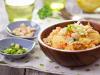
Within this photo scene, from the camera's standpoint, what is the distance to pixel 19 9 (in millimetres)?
1162

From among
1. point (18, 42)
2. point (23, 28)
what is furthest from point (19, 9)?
point (18, 42)

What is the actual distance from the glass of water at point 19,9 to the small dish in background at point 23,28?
53 millimetres

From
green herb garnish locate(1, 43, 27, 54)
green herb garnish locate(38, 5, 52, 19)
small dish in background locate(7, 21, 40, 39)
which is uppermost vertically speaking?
green herb garnish locate(38, 5, 52, 19)

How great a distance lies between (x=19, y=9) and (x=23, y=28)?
0.33ft

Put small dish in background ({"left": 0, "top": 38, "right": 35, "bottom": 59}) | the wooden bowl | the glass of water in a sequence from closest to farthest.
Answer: the wooden bowl, small dish in background ({"left": 0, "top": 38, "right": 35, "bottom": 59}), the glass of water

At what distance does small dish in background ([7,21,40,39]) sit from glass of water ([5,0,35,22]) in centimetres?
5

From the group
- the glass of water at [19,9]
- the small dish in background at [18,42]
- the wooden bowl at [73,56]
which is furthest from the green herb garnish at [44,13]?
the wooden bowl at [73,56]

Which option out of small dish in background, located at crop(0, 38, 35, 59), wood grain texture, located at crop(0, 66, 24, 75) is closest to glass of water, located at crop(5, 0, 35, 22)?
small dish in background, located at crop(0, 38, 35, 59)

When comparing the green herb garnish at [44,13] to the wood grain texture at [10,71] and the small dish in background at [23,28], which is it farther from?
the wood grain texture at [10,71]

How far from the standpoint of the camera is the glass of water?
3.80ft

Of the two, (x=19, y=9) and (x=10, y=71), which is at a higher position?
(x=19, y=9)

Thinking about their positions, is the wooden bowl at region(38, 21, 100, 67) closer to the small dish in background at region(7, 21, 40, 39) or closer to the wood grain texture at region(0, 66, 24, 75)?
the wood grain texture at region(0, 66, 24, 75)

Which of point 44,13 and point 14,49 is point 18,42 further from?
point 44,13

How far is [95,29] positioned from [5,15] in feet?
1.49
